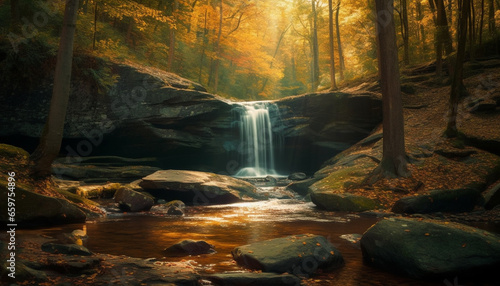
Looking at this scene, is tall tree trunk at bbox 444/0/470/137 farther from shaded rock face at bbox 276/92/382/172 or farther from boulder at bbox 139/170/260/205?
boulder at bbox 139/170/260/205

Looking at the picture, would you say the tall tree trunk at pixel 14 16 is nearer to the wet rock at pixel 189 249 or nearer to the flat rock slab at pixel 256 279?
the wet rock at pixel 189 249

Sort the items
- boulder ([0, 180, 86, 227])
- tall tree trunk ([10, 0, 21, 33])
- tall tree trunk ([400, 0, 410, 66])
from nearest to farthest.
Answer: boulder ([0, 180, 86, 227]) → tall tree trunk ([10, 0, 21, 33]) → tall tree trunk ([400, 0, 410, 66])

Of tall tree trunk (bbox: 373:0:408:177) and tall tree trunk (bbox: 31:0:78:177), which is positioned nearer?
tall tree trunk (bbox: 31:0:78:177)

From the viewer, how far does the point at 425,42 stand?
24.4 m

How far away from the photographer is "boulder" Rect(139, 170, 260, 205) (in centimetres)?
1263

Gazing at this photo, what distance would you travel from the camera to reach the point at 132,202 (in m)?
10.5

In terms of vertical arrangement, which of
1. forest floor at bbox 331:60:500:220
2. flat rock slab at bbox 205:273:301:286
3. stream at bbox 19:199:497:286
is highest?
forest floor at bbox 331:60:500:220

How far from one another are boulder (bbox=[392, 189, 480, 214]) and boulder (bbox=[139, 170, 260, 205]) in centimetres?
610

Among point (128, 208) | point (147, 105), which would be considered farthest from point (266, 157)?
point (128, 208)

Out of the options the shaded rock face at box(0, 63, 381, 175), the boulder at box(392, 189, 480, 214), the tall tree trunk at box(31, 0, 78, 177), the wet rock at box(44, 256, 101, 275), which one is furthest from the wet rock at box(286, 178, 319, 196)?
the wet rock at box(44, 256, 101, 275)

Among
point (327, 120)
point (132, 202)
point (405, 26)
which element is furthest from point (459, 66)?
point (132, 202)

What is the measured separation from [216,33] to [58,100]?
23.1 metres

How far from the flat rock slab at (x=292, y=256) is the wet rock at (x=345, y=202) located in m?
5.47

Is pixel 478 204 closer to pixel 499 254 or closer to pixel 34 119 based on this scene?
pixel 499 254
